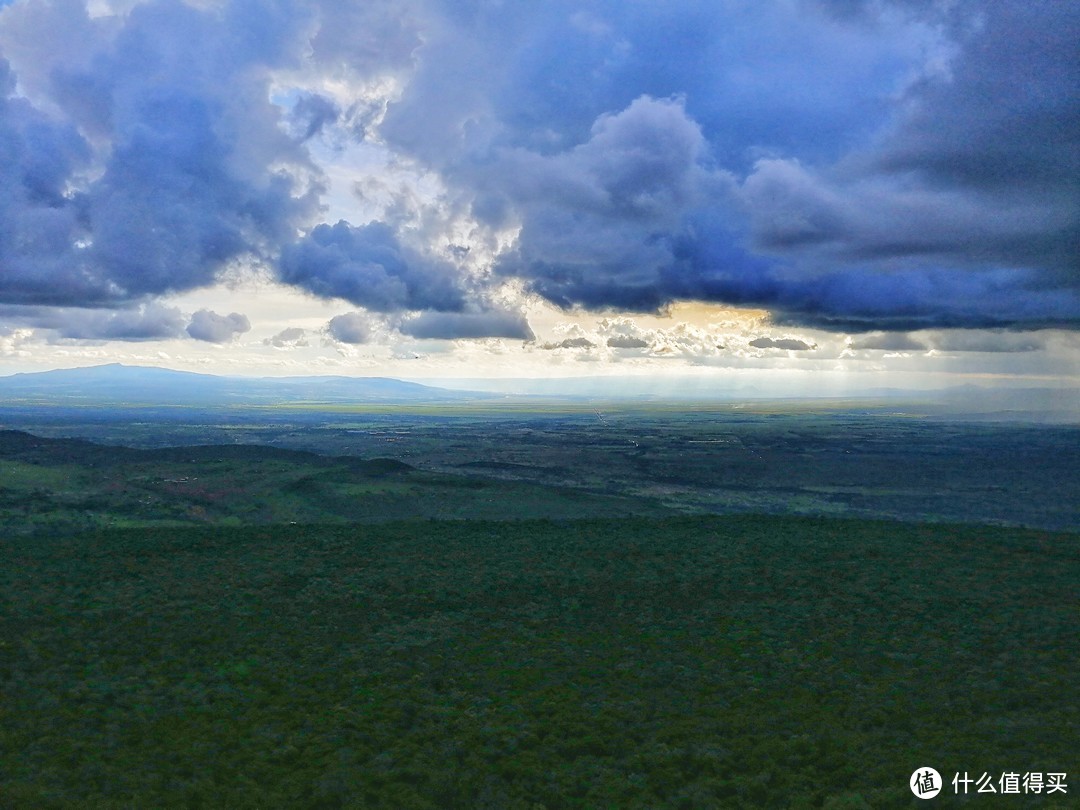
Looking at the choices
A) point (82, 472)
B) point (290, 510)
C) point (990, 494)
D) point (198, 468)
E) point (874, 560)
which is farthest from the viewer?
point (990, 494)

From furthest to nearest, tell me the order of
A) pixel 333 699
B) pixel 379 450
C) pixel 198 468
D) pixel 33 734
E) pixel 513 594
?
pixel 379 450, pixel 198 468, pixel 513 594, pixel 333 699, pixel 33 734

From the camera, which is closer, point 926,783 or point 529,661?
point 926,783

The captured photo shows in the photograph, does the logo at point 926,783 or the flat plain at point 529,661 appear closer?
the logo at point 926,783

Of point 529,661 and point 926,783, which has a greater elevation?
point 926,783

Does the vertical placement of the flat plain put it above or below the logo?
below

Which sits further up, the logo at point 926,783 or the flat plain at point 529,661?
the logo at point 926,783

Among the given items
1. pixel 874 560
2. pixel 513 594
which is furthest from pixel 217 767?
pixel 874 560

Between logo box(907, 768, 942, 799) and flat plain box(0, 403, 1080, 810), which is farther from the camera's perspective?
flat plain box(0, 403, 1080, 810)

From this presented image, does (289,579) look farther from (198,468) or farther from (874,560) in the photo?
(198,468)
